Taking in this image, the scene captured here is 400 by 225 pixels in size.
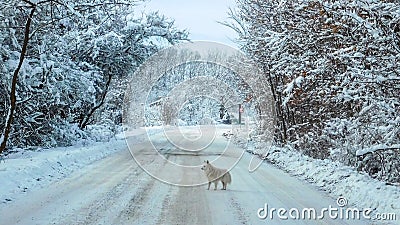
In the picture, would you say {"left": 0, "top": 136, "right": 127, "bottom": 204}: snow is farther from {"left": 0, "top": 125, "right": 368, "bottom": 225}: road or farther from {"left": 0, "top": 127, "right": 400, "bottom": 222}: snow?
{"left": 0, "top": 125, "right": 368, "bottom": 225}: road

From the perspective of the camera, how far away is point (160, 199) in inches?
339

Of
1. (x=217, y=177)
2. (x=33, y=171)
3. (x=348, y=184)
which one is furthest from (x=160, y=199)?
(x=33, y=171)

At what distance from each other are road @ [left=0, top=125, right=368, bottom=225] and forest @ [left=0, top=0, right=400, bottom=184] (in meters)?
2.02

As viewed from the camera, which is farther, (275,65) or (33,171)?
(275,65)

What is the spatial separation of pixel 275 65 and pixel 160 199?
25.1 ft

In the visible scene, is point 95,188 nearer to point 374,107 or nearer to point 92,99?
point 374,107

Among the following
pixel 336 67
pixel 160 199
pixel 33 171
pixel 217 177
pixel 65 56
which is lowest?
pixel 160 199

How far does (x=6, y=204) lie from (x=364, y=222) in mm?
5989

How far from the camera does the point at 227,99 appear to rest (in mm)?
24734

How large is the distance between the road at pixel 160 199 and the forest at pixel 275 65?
2021 mm

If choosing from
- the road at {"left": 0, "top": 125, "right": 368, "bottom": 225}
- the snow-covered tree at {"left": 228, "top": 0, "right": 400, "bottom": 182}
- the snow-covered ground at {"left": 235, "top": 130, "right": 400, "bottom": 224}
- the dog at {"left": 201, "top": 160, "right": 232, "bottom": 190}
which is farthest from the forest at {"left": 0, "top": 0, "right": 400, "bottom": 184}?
the dog at {"left": 201, "top": 160, "right": 232, "bottom": 190}

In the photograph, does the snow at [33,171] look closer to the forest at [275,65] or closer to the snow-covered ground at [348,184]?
the forest at [275,65]

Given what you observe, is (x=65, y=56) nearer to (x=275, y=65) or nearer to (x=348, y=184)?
(x=275, y=65)

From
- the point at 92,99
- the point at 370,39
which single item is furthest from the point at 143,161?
the point at 370,39
